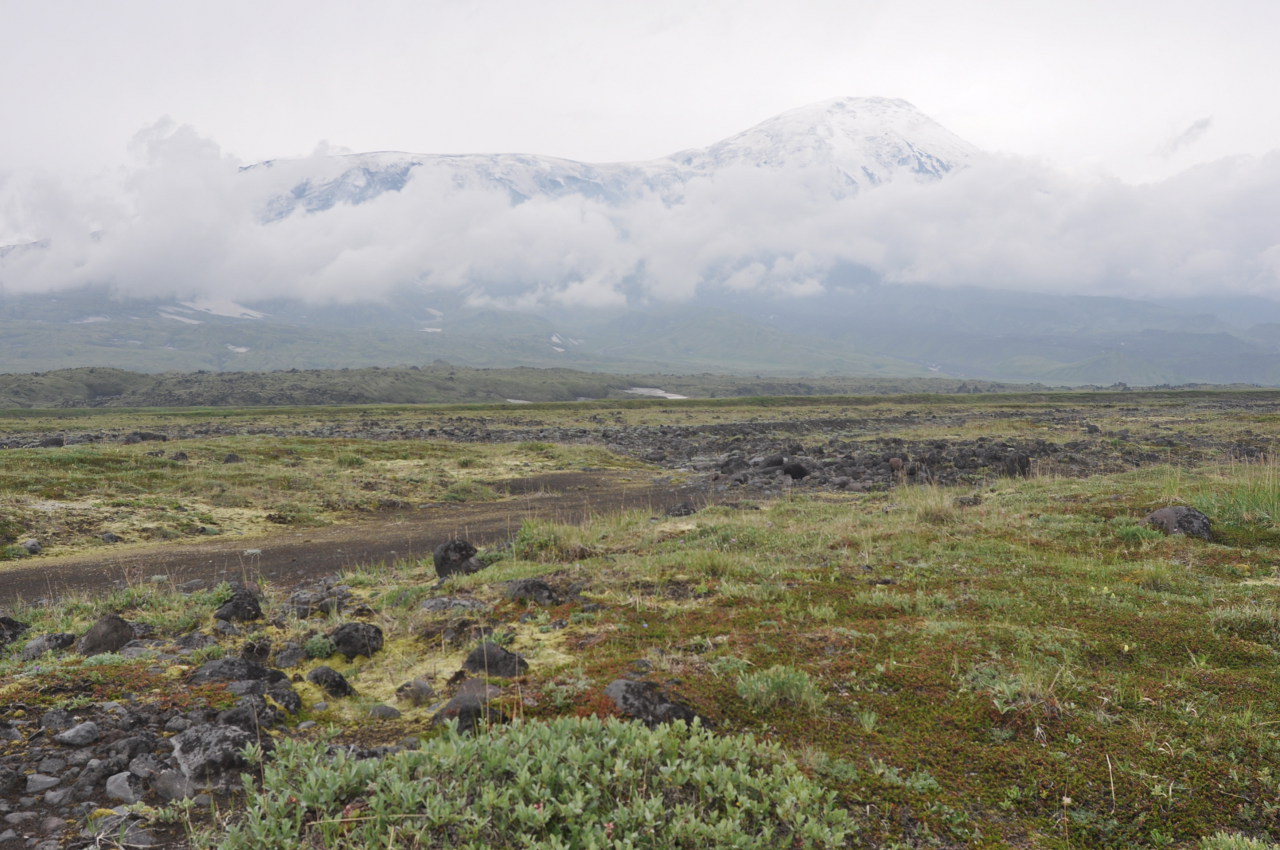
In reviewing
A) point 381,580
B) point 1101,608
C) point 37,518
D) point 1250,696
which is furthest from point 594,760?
point 37,518

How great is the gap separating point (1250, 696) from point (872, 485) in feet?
71.7

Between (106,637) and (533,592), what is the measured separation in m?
6.13

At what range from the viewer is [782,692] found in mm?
6238

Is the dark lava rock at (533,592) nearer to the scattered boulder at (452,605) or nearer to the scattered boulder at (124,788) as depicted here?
the scattered boulder at (452,605)

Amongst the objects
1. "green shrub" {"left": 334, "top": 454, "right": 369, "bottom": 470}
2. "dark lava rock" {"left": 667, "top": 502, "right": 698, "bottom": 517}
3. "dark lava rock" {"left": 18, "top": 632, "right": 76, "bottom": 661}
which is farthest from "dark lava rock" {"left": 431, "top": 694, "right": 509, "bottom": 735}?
"green shrub" {"left": 334, "top": 454, "right": 369, "bottom": 470}

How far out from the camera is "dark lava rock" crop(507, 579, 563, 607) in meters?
10.7

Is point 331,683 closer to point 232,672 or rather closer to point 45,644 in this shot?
point 232,672

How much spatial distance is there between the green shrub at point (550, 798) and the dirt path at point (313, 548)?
1225 cm

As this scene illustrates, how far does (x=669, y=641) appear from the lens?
27.0 ft

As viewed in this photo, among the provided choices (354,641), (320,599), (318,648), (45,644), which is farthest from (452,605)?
(45,644)

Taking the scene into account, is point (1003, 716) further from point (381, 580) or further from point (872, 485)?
point (872, 485)

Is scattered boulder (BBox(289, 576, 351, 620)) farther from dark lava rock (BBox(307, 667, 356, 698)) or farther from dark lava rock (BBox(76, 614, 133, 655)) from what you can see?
dark lava rock (BBox(307, 667, 356, 698))

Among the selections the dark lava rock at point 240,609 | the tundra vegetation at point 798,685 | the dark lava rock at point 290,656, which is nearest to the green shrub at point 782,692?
the tundra vegetation at point 798,685

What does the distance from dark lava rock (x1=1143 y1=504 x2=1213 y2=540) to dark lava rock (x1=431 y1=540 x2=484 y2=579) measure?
570 inches
